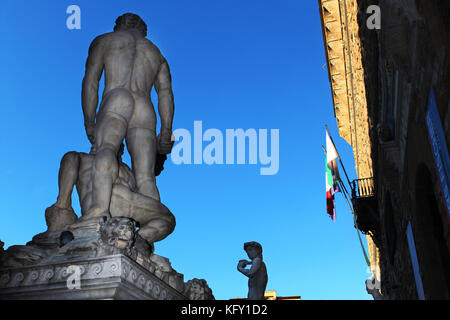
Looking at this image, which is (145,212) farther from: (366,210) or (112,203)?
(366,210)

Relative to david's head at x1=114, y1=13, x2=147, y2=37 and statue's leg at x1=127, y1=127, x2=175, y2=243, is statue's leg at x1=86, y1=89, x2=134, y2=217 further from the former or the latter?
david's head at x1=114, y1=13, x2=147, y2=37

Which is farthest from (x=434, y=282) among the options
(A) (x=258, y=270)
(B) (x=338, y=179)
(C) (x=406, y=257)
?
(B) (x=338, y=179)

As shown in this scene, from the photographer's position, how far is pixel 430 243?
7.86m

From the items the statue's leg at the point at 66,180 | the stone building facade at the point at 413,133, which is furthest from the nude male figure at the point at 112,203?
the stone building facade at the point at 413,133

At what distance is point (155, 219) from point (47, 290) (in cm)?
152

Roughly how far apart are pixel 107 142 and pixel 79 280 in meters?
1.81

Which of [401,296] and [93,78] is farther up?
[93,78]

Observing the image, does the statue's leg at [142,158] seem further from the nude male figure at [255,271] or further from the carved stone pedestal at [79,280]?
the nude male figure at [255,271]

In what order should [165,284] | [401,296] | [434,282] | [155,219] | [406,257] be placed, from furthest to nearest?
[401,296] < [406,257] < [434,282] < [155,219] < [165,284]

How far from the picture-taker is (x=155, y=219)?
15.3 feet

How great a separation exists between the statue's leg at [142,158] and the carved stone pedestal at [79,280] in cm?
156

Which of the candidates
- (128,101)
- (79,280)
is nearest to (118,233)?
(79,280)
